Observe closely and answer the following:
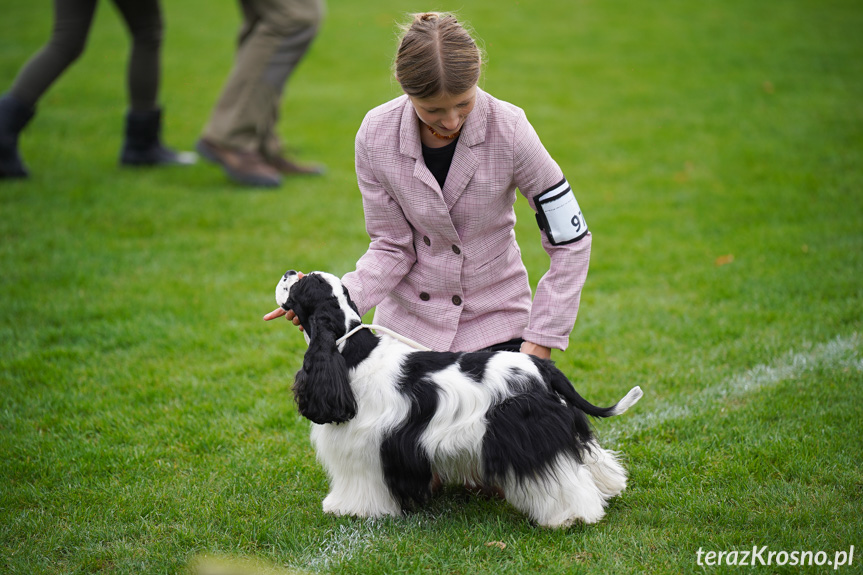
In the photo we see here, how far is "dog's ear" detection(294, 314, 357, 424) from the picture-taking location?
8.68 feet

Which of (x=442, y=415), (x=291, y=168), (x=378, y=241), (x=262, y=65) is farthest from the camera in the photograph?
(x=291, y=168)

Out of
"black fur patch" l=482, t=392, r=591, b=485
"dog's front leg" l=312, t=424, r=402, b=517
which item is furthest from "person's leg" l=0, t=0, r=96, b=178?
"black fur patch" l=482, t=392, r=591, b=485

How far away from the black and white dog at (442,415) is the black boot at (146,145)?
509 centimetres

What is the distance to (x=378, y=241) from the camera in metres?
3.27

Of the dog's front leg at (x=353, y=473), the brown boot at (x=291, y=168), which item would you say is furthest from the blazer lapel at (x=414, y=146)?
the brown boot at (x=291, y=168)

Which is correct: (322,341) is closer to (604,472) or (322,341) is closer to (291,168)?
(604,472)

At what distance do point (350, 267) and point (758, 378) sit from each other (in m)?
2.83

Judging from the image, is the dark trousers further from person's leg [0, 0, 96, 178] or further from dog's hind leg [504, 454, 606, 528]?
dog's hind leg [504, 454, 606, 528]

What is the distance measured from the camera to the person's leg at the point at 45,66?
6328 mm

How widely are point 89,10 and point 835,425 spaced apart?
6.29 metres

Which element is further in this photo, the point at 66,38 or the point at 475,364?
the point at 66,38

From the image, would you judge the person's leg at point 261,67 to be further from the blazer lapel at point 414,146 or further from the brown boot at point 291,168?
the blazer lapel at point 414,146

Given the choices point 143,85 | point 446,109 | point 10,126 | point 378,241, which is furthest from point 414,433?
point 143,85

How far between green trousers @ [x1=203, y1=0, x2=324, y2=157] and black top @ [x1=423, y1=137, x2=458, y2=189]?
415cm
